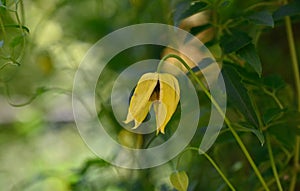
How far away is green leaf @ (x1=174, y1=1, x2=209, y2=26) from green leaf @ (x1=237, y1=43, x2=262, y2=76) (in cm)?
6

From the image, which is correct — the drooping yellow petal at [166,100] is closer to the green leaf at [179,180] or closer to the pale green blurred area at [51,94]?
the green leaf at [179,180]

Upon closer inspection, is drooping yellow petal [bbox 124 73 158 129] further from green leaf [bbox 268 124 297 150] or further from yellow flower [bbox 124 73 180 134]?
green leaf [bbox 268 124 297 150]

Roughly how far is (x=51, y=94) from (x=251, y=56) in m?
0.70

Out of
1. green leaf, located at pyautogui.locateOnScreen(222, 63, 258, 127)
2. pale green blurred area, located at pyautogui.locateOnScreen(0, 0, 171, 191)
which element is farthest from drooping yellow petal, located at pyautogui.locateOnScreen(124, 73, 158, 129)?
pale green blurred area, located at pyautogui.locateOnScreen(0, 0, 171, 191)

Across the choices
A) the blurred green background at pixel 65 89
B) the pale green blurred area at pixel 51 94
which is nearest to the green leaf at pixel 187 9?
the blurred green background at pixel 65 89

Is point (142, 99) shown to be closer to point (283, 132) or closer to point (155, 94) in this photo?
point (155, 94)

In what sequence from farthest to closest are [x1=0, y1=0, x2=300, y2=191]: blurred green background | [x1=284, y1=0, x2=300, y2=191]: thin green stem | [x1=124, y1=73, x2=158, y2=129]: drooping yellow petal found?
[x1=0, y1=0, x2=300, y2=191]: blurred green background < [x1=284, y1=0, x2=300, y2=191]: thin green stem < [x1=124, y1=73, x2=158, y2=129]: drooping yellow petal

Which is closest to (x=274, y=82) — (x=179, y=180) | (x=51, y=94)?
(x=179, y=180)

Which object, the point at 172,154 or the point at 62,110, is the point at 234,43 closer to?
the point at 172,154

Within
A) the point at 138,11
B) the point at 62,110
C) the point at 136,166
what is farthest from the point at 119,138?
the point at 62,110

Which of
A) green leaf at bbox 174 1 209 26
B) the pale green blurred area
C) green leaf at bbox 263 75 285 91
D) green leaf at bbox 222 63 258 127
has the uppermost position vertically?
green leaf at bbox 174 1 209 26

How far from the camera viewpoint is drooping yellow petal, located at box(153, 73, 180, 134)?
0.55 metres

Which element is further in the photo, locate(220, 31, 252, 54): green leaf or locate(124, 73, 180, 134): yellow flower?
locate(220, 31, 252, 54): green leaf

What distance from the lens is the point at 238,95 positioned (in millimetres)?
623
